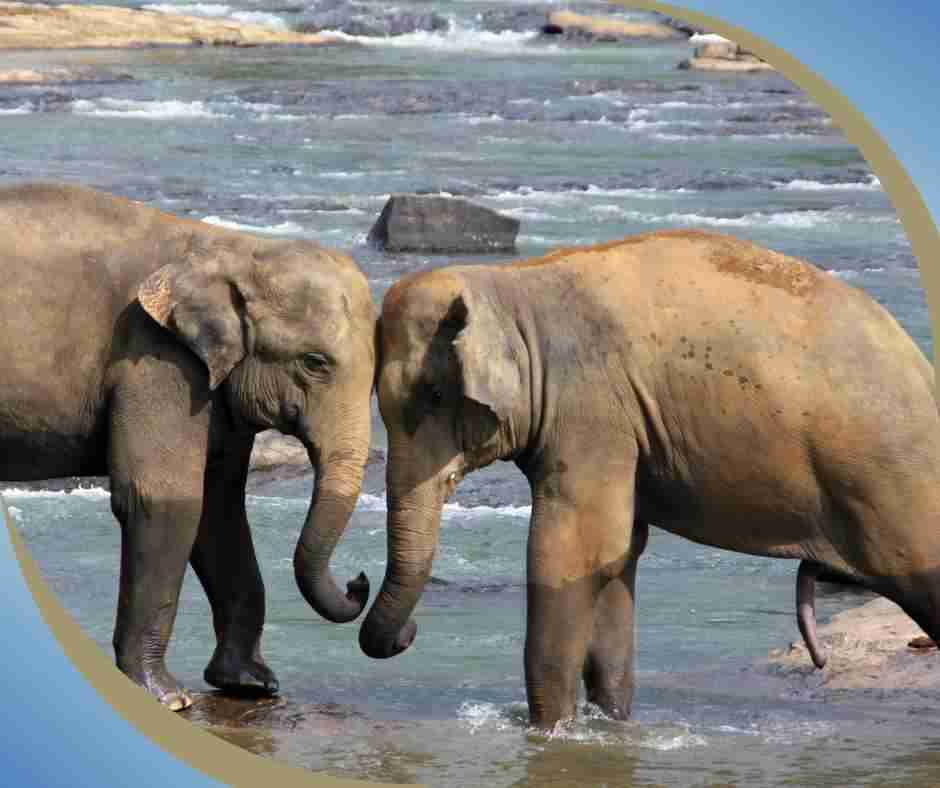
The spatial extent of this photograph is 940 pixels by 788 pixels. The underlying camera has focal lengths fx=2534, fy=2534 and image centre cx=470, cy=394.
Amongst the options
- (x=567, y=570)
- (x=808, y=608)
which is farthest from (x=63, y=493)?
(x=808, y=608)

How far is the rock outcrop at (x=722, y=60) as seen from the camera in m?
47.7

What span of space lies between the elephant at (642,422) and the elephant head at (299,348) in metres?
0.14

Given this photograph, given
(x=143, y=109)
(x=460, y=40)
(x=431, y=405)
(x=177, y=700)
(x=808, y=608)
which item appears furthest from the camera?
(x=460, y=40)

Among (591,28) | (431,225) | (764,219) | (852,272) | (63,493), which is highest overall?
(63,493)

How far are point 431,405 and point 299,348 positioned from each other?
521mm

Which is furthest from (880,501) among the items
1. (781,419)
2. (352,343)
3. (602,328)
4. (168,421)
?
(168,421)

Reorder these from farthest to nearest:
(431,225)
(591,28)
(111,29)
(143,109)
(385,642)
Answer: (591,28) < (111,29) < (143,109) < (431,225) < (385,642)

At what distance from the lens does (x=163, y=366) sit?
9.14 m

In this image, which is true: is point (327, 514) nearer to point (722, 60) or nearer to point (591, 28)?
point (722, 60)

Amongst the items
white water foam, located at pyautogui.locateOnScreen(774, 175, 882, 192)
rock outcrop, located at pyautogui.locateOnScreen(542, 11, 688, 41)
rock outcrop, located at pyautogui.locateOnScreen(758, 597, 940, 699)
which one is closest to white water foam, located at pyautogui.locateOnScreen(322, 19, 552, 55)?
rock outcrop, located at pyautogui.locateOnScreen(542, 11, 688, 41)

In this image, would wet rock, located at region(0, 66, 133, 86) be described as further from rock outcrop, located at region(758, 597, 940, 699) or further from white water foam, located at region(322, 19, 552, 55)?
rock outcrop, located at region(758, 597, 940, 699)

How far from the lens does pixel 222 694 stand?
392 inches

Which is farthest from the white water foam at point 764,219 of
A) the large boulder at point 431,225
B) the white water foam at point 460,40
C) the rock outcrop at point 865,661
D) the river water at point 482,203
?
the white water foam at point 460,40

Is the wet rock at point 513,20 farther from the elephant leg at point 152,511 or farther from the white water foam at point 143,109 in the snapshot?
the elephant leg at point 152,511
